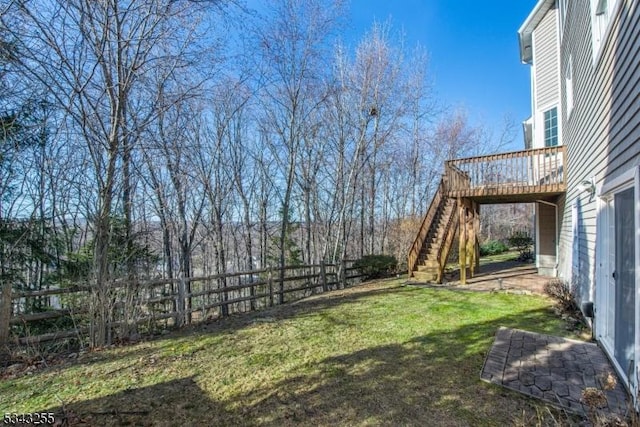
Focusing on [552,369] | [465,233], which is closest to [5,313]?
[552,369]

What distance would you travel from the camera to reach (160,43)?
5.20m

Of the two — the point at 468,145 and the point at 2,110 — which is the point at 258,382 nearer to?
the point at 2,110

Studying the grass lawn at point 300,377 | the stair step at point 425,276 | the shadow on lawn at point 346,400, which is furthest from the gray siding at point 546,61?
the shadow on lawn at point 346,400

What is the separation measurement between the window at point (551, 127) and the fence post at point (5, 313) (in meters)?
12.6

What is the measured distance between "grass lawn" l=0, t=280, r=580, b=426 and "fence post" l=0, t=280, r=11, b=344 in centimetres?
91

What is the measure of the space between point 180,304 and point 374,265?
24.7 feet

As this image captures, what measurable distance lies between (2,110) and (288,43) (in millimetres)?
6905

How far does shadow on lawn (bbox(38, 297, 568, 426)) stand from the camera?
289 cm

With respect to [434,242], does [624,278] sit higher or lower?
higher

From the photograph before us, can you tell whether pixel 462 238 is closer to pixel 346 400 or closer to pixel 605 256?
pixel 605 256

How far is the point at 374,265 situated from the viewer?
12.2m

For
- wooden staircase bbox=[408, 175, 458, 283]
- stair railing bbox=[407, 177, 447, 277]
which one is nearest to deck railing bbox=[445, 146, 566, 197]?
wooden staircase bbox=[408, 175, 458, 283]

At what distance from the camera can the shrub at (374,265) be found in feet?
39.8

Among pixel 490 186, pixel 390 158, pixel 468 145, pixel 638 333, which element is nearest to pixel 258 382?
pixel 638 333
